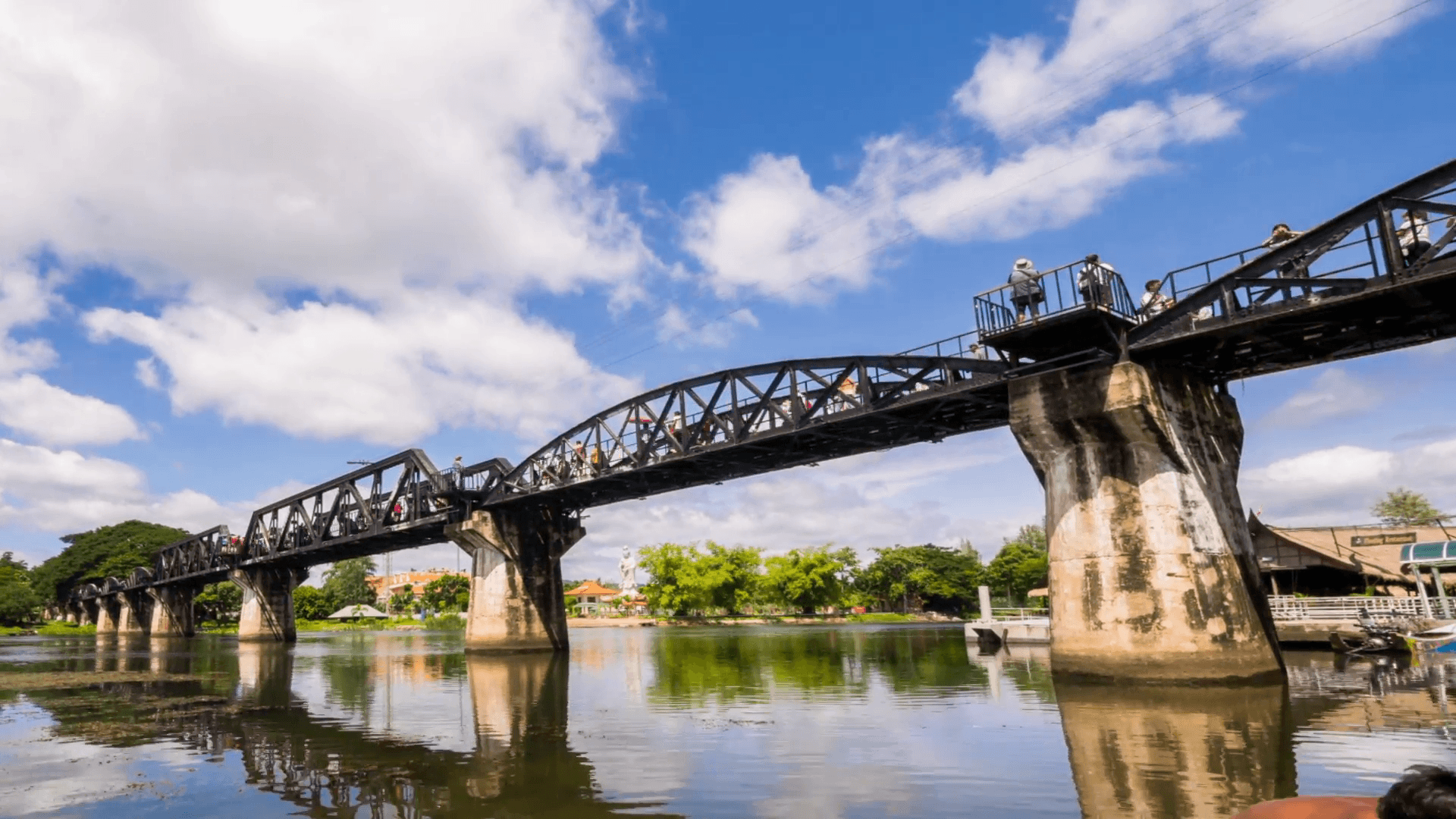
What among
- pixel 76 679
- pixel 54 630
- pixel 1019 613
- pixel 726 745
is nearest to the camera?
pixel 726 745

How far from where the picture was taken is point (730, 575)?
125938mm

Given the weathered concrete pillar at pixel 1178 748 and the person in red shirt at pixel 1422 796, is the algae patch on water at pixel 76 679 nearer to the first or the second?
the weathered concrete pillar at pixel 1178 748

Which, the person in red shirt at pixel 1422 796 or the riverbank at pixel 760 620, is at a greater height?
the person in red shirt at pixel 1422 796

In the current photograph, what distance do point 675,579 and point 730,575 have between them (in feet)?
27.9

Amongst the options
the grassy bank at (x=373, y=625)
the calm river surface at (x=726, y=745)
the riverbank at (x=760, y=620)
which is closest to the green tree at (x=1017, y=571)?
the riverbank at (x=760, y=620)

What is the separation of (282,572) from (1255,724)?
9053cm

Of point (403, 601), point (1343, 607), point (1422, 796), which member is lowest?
point (1343, 607)

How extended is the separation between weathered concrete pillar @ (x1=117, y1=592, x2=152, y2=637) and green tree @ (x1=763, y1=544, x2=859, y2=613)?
90.0 m

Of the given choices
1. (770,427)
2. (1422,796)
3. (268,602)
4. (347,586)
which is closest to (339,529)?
(268,602)

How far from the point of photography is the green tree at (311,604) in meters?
144

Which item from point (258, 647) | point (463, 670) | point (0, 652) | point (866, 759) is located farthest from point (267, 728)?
point (0, 652)

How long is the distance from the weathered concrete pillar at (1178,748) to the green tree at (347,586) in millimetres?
156741

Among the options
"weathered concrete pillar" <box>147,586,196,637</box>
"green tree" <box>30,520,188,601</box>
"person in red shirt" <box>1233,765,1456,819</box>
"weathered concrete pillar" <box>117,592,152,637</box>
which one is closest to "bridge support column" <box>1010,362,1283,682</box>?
"person in red shirt" <box>1233,765,1456,819</box>

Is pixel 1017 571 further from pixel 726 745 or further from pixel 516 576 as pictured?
pixel 726 745
